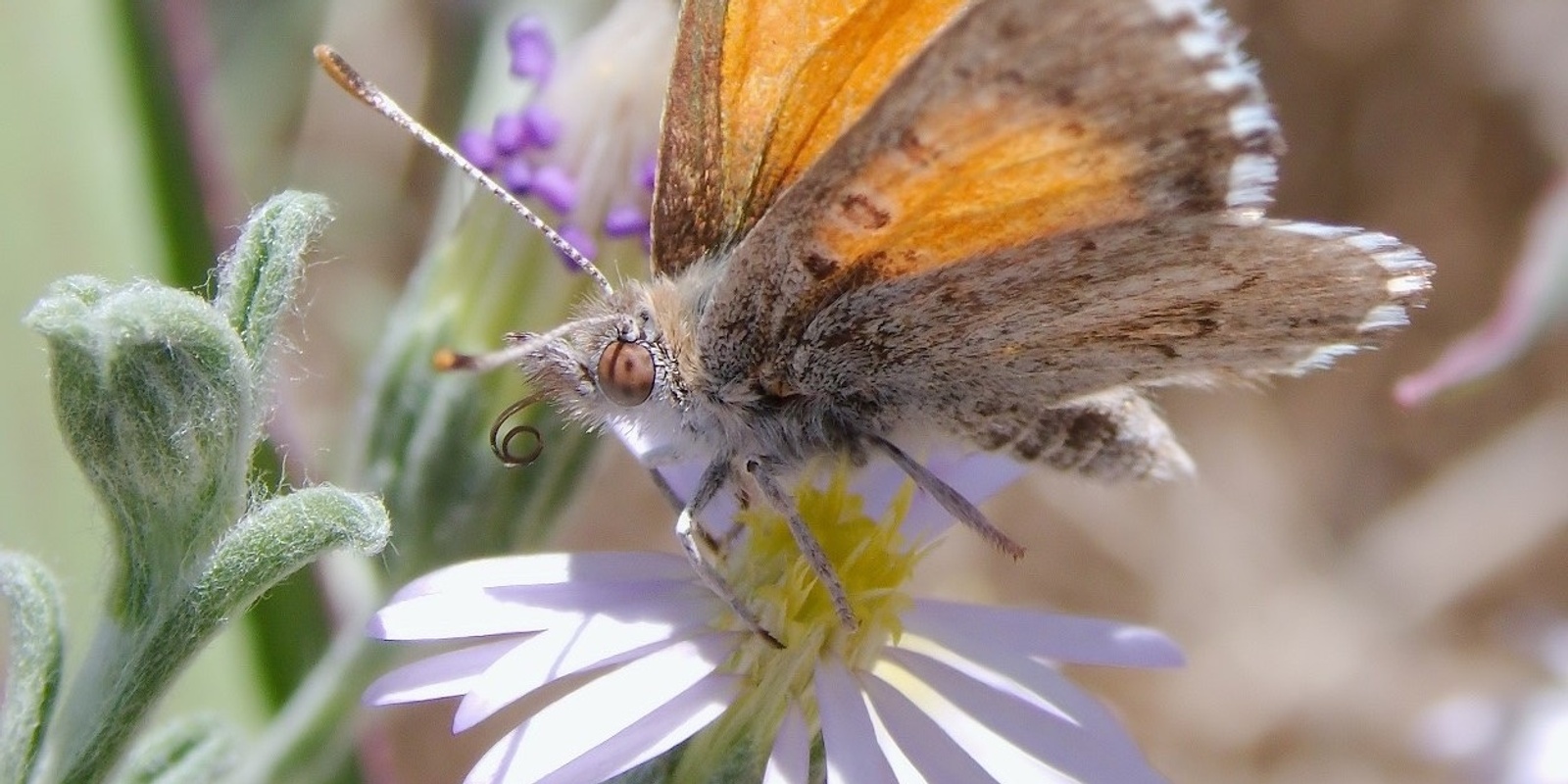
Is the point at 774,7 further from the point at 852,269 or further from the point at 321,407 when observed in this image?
the point at 321,407

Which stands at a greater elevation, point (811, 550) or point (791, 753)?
point (811, 550)

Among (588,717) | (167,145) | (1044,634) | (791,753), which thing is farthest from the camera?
(167,145)

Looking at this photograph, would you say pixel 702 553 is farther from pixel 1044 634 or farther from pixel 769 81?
pixel 769 81

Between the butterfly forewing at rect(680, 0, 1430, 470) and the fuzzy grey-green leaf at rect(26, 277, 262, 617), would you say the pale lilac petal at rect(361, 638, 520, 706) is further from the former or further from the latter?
the butterfly forewing at rect(680, 0, 1430, 470)

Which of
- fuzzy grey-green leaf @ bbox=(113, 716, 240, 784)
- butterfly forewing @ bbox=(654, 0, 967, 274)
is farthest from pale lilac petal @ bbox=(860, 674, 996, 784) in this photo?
fuzzy grey-green leaf @ bbox=(113, 716, 240, 784)

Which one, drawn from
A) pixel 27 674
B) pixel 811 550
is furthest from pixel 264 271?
pixel 811 550

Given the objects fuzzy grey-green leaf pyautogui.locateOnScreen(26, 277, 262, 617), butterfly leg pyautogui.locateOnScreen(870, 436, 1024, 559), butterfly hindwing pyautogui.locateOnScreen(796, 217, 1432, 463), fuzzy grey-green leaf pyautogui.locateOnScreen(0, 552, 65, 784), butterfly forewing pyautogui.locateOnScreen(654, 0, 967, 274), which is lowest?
fuzzy grey-green leaf pyautogui.locateOnScreen(0, 552, 65, 784)
